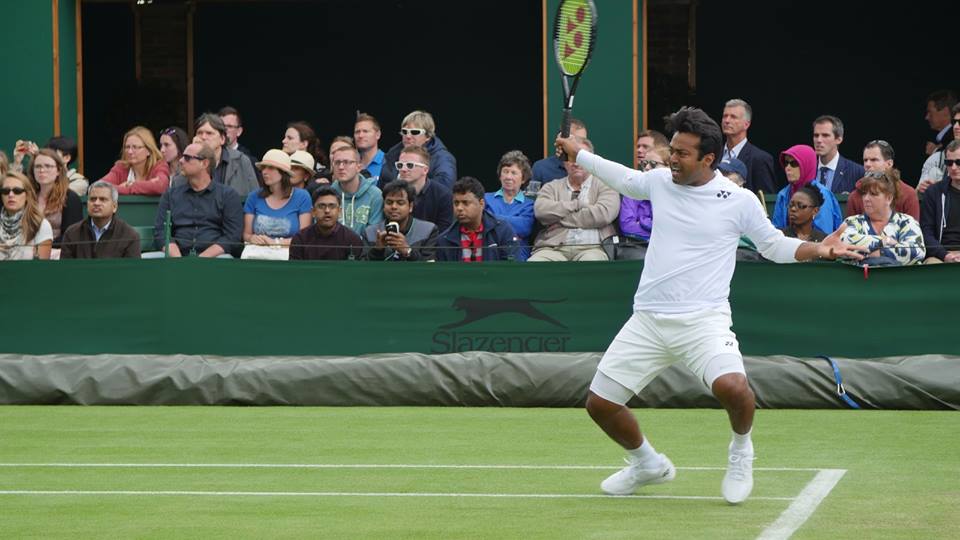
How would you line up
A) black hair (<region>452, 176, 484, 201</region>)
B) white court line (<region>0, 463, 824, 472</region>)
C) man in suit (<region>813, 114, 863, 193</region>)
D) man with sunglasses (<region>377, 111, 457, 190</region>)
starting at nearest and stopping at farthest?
white court line (<region>0, 463, 824, 472</region>) < black hair (<region>452, 176, 484, 201</region>) < man in suit (<region>813, 114, 863, 193</region>) < man with sunglasses (<region>377, 111, 457, 190</region>)

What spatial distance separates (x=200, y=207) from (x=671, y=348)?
7264mm

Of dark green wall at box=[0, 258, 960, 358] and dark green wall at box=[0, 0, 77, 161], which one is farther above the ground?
dark green wall at box=[0, 0, 77, 161]

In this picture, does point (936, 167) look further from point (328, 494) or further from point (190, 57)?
point (190, 57)

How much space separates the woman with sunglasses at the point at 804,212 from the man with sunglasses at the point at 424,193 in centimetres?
298

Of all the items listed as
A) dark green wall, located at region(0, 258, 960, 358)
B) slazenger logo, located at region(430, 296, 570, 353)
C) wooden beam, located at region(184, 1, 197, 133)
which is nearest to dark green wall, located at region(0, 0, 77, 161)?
dark green wall, located at region(0, 258, 960, 358)

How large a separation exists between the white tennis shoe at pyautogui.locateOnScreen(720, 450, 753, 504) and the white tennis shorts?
0.39m

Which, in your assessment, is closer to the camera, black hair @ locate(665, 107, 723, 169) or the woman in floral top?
black hair @ locate(665, 107, 723, 169)

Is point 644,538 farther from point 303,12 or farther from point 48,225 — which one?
point 303,12

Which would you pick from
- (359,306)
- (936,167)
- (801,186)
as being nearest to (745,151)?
(801,186)

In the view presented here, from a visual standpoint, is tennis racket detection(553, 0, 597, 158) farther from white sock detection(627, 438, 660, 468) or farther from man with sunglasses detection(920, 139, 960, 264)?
man with sunglasses detection(920, 139, 960, 264)

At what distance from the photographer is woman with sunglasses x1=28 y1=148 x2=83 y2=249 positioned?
1466cm

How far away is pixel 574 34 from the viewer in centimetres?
998

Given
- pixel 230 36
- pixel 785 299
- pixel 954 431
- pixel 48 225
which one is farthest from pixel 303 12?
pixel 954 431

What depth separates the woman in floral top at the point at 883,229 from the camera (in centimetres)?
1252
